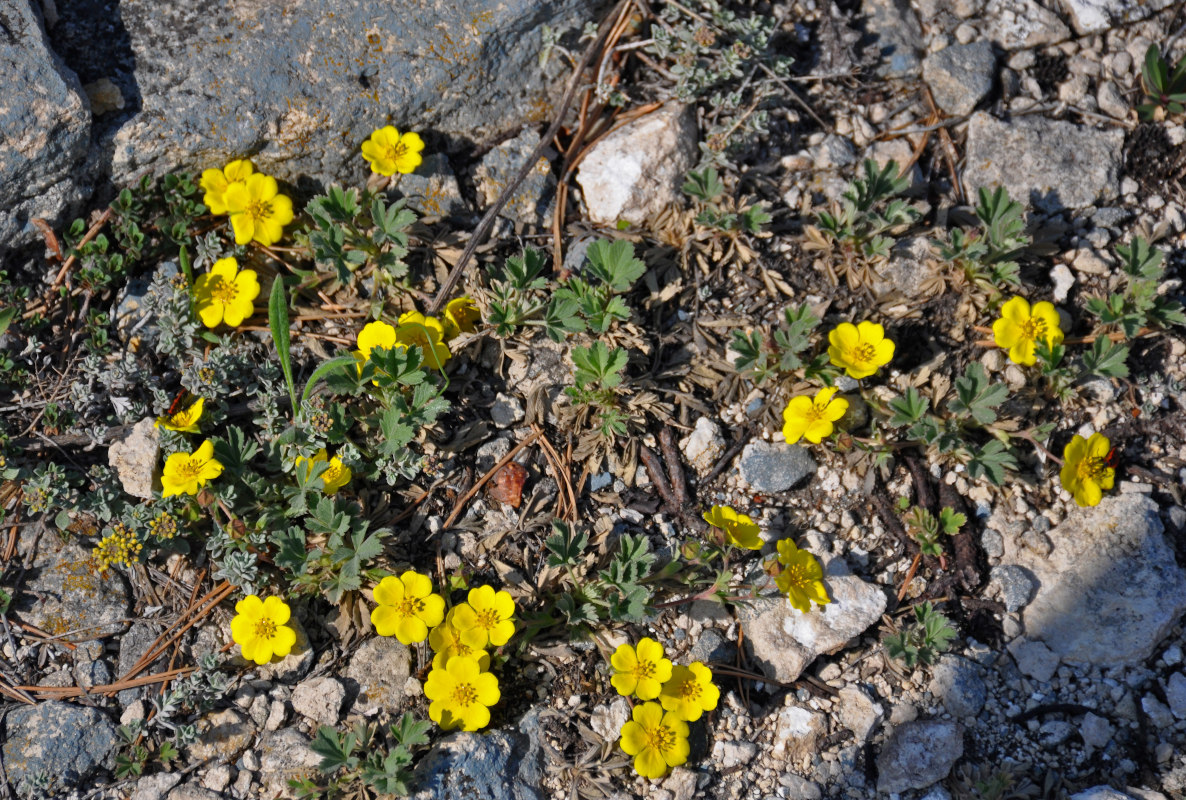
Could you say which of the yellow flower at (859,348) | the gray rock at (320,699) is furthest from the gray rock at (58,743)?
the yellow flower at (859,348)

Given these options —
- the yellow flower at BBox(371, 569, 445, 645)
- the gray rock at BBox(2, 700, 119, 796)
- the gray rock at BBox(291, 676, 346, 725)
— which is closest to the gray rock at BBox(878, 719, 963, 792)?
the yellow flower at BBox(371, 569, 445, 645)

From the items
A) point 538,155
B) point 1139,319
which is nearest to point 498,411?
point 538,155

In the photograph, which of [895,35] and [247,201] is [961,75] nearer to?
[895,35]

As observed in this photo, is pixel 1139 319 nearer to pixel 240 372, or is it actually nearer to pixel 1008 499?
pixel 1008 499

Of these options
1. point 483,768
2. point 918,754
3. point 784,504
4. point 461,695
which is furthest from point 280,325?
point 918,754

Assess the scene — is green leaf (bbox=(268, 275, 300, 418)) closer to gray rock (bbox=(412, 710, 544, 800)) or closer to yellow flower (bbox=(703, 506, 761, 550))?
gray rock (bbox=(412, 710, 544, 800))

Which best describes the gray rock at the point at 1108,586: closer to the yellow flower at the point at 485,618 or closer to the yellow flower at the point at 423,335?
the yellow flower at the point at 485,618
